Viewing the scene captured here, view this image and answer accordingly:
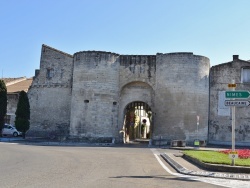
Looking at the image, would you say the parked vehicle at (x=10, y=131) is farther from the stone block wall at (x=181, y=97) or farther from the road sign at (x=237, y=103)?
the road sign at (x=237, y=103)

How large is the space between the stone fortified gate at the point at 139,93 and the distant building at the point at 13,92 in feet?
33.1

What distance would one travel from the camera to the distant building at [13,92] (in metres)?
42.8

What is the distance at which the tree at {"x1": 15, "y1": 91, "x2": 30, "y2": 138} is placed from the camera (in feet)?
120

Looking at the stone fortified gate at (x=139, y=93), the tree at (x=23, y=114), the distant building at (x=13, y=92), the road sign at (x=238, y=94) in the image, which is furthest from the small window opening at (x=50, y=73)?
the road sign at (x=238, y=94)

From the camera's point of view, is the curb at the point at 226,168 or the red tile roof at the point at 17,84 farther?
the red tile roof at the point at 17,84

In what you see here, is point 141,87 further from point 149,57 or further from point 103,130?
point 103,130

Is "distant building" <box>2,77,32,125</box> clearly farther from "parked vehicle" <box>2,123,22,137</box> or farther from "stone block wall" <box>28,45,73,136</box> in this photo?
"stone block wall" <box>28,45,73,136</box>

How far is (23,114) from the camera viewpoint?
123 ft

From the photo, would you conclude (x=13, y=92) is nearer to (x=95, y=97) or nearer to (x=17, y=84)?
(x=17, y=84)

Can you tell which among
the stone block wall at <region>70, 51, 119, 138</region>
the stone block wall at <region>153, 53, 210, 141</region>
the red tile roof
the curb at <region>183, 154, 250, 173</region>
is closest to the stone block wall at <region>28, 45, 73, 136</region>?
the stone block wall at <region>70, 51, 119, 138</region>

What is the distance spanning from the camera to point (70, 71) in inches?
1508

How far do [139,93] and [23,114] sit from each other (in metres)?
12.3

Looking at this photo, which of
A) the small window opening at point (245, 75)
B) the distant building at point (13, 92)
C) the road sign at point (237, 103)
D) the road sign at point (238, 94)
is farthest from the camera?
the distant building at point (13, 92)

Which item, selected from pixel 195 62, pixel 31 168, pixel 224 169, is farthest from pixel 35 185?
Result: pixel 195 62
